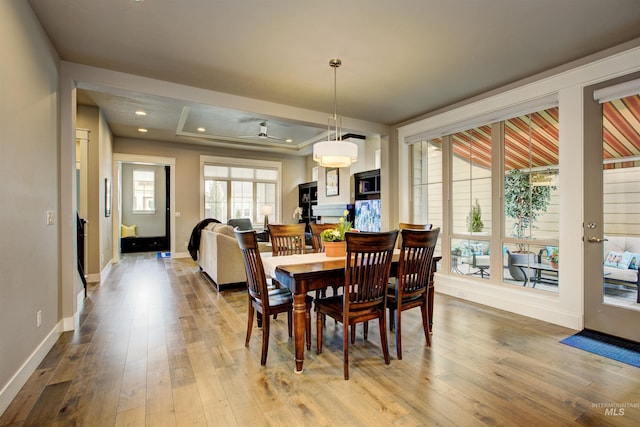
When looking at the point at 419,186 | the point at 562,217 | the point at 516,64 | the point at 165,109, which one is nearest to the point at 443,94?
the point at 516,64

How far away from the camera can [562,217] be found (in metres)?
3.05

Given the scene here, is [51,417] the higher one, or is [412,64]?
[412,64]

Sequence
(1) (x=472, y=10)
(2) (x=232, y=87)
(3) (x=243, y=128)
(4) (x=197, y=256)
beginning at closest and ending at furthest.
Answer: (1) (x=472, y=10) < (2) (x=232, y=87) < (4) (x=197, y=256) < (3) (x=243, y=128)

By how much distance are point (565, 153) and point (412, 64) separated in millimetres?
1776

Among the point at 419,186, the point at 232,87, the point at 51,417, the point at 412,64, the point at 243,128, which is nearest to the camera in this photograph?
the point at 51,417

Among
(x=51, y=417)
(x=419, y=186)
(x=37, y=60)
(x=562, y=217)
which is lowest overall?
(x=51, y=417)

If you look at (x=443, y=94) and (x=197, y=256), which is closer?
Answer: (x=443, y=94)

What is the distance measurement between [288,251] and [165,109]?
359 centimetres

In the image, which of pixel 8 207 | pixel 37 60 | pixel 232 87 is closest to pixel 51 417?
pixel 8 207

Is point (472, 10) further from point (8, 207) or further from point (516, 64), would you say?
point (8, 207)

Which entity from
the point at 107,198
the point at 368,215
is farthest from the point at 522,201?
the point at 107,198

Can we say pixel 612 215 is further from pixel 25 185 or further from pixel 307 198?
pixel 307 198

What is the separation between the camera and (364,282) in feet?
6.89

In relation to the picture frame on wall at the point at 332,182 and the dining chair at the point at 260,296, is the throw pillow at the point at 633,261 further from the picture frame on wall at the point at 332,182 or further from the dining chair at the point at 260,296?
the picture frame on wall at the point at 332,182
